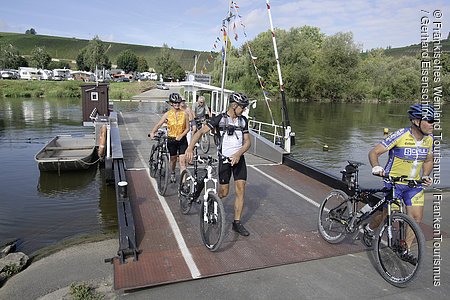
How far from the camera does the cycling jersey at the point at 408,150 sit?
14.3ft

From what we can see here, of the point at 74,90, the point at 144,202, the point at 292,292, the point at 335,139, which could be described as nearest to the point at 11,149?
the point at 144,202

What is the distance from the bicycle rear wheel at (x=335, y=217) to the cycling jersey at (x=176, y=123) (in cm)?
325

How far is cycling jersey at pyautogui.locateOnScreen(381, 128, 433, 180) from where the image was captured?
4.35 metres

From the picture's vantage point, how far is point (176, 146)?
7422mm

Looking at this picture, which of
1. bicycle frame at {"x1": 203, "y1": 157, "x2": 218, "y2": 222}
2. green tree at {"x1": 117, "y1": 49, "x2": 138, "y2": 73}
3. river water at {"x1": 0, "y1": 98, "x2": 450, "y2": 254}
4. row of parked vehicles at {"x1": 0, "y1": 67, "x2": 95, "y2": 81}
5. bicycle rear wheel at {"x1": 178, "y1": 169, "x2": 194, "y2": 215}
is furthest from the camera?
green tree at {"x1": 117, "y1": 49, "x2": 138, "y2": 73}

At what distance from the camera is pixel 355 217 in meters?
4.83

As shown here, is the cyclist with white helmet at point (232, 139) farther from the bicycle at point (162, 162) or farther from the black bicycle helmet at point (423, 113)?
the bicycle at point (162, 162)

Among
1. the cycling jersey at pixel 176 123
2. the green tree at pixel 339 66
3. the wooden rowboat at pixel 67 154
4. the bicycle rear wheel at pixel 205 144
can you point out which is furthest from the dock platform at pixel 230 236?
the green tree at pixel 339 66

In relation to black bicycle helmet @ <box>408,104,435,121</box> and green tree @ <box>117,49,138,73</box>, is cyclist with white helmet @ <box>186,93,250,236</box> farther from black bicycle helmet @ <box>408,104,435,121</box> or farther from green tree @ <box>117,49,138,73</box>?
green tree @ <box>117,49,138,73</box>

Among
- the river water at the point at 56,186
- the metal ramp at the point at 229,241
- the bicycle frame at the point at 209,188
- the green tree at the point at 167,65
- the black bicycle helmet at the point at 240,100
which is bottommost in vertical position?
the river water at the point at 56,186

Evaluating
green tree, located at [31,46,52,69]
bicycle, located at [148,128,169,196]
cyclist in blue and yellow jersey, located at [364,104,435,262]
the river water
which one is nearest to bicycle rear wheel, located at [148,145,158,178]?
bicycle, located at [148,128,169,196]

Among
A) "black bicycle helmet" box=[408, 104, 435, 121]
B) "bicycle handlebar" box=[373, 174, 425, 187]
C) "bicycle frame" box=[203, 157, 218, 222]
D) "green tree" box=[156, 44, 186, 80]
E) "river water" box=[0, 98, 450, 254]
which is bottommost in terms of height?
"river water" box=[0, 98, 450, 254]

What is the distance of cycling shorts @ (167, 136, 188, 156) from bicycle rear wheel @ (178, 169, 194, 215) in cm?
117

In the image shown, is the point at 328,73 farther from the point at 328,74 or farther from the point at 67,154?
the point at 67,154
